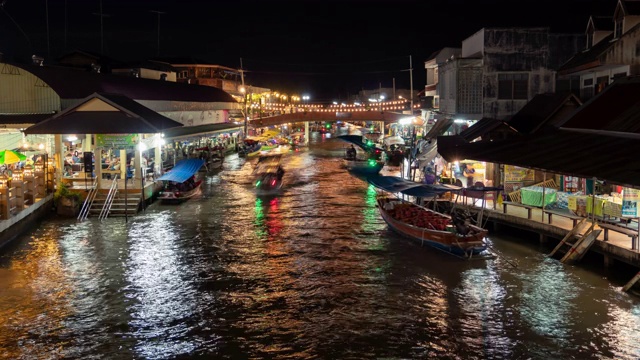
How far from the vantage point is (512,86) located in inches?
1529

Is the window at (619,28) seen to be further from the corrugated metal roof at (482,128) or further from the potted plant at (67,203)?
the potted plant at (67,203)

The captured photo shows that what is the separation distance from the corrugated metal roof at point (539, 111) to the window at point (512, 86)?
1809 mm

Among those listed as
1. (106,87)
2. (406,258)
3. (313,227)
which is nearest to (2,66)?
(106,87)

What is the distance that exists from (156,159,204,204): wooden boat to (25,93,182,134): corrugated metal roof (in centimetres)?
302

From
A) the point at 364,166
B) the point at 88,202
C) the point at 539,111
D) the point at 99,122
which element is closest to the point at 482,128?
the point at 539,111

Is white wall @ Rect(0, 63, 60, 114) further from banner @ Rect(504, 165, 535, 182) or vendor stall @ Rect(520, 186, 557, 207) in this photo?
vendor stall @ Rect(520, 186, 557, 207)

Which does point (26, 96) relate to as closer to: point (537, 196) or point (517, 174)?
point (517, 174)

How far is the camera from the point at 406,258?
24703 millimetres

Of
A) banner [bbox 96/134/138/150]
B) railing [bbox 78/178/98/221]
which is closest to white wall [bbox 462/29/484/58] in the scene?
banner [bbox 96/134/138/150]

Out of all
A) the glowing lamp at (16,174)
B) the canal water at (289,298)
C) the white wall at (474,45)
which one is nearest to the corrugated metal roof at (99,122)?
the glowing lamp at (16,174)

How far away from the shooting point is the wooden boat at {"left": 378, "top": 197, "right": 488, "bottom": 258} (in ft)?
79.6

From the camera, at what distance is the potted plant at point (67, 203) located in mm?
32812

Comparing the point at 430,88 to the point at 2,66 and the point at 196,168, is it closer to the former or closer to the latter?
the point at 196,168

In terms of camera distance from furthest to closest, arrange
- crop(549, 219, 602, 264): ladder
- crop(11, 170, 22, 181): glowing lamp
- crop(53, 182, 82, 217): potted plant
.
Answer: crop(11, 170, 22, 181): glowing lamp, crop(53, 182, 82, 217): potted plant, crop(549, 219, 602, 264): ladder
